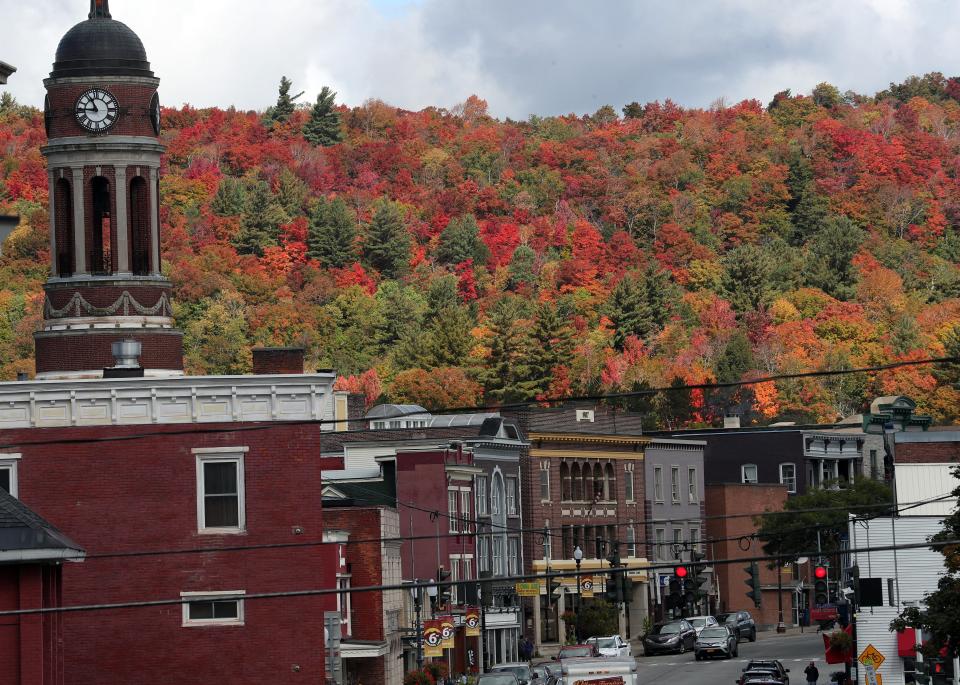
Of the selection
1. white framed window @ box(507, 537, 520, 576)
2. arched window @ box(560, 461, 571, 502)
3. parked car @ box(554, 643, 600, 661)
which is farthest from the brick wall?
arched window @ box(560, 461, 571, 502)

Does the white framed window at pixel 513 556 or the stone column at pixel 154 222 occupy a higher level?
the stone column at pixel 154 222

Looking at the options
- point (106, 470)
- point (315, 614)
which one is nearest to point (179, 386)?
point (106, 470)

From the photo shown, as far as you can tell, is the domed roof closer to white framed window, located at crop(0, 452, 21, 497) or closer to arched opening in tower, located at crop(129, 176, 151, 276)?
arched opening in tower, located at crop(129, 176, 151, 276)

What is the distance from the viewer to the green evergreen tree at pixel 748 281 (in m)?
183

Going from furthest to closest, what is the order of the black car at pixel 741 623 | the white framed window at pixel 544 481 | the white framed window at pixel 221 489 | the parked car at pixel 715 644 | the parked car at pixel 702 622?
the white framed window at pixel 544 481, the black car at pixel 741 623, the parked car at pixel 702 622, the parked car at pixel 715 644, the white framed window at pixel 221 489

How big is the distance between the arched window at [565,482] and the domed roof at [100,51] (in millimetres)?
49315

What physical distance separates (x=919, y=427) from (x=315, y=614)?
70628mm

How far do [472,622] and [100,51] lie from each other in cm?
3189

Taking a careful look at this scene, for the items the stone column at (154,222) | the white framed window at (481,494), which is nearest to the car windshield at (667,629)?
the white framed window at (481,494)

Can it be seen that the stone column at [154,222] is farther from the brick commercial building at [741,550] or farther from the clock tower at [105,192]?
the brick commercial building at [741,550]

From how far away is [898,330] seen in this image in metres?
172

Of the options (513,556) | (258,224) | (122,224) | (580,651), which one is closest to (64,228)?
(122,224)

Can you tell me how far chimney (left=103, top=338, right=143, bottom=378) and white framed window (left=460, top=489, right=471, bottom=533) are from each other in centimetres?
3490

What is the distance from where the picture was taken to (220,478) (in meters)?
54.8
